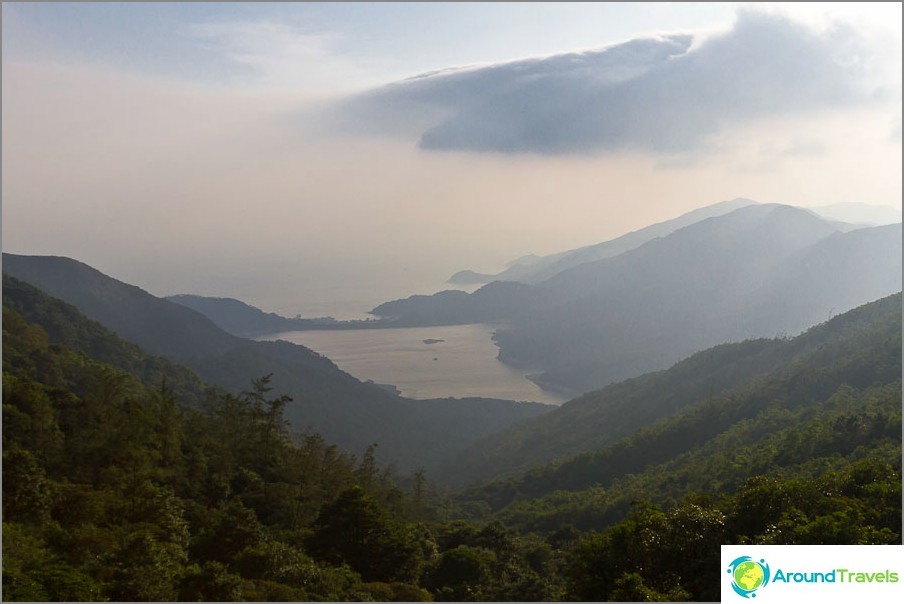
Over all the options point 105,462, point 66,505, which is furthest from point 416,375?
point 66,505

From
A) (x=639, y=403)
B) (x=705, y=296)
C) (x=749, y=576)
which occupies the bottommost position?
(x=639, y=403)

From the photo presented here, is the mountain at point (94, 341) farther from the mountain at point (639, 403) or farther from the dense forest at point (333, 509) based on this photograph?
the mountain at point (639, 403)

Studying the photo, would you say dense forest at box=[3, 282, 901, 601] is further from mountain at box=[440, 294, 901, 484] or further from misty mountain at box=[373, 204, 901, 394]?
misty mountain at box=[373, 204, 901, 394]

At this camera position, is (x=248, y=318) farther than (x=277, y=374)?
No

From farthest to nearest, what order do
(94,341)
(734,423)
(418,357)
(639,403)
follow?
(639,403) → (94,341) → (734,423) → (418,357)
